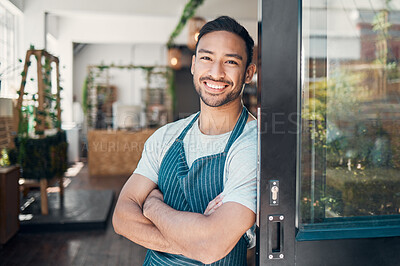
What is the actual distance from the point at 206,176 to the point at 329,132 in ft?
1.34

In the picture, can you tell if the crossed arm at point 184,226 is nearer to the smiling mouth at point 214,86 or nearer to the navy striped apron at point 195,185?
the navy striped apron at point 195,185

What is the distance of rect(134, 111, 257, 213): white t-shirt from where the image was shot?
1.03 metres

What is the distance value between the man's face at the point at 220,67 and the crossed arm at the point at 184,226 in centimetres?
36

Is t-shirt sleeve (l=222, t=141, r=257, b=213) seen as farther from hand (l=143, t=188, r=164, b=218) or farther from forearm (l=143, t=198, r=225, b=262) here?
hand (l=143, t=188, r=164, b=218)

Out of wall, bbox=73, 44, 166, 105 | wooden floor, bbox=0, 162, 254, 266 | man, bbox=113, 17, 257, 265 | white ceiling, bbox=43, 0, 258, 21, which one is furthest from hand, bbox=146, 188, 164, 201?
wall, bbox=73, 44, 166, 105

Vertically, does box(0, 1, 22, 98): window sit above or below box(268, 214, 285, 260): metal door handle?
above

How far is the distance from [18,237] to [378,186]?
3.44 metres

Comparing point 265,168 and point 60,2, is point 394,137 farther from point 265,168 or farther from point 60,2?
point 60,2

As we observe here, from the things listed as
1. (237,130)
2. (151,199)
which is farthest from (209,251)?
(237,130)

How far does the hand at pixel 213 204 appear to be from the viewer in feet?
3.51

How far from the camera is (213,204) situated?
3.58 feet

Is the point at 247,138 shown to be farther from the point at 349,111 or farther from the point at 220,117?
the point at 349,111

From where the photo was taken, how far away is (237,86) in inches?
45.1

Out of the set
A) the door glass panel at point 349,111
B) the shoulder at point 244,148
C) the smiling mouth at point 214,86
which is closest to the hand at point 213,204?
the shoulder at point 244,148
